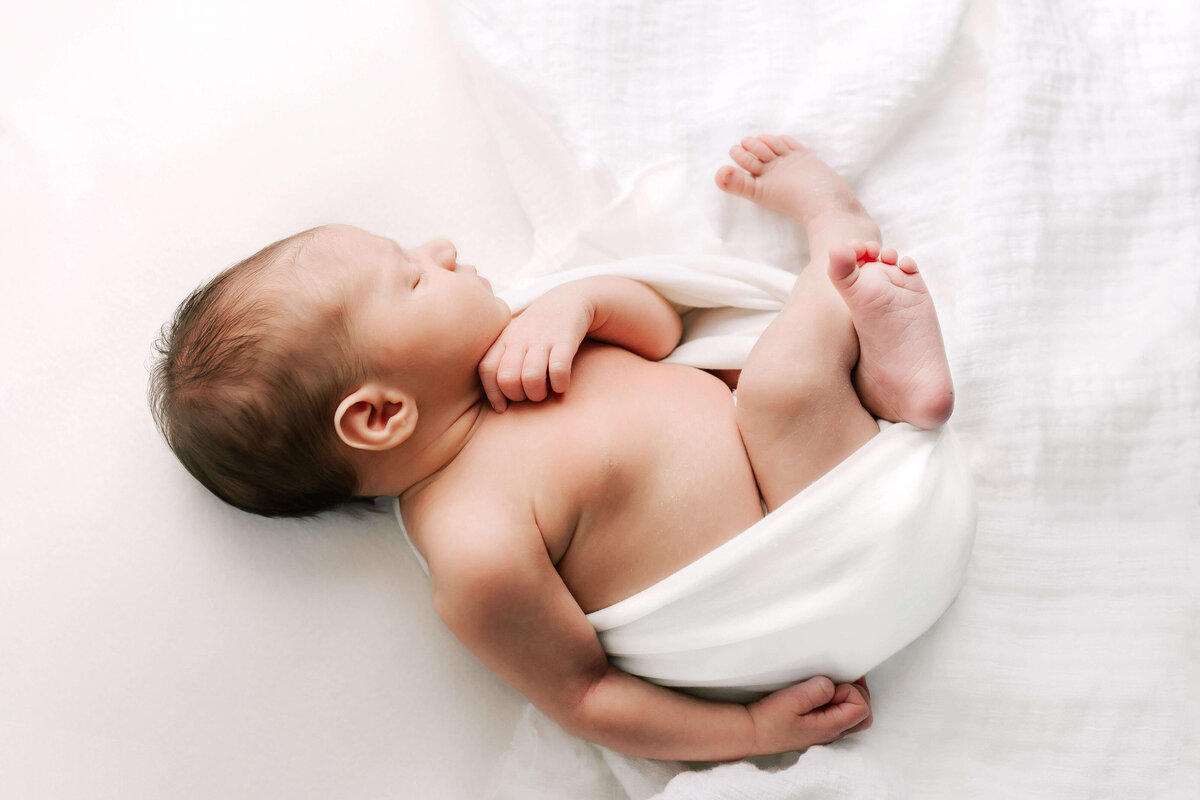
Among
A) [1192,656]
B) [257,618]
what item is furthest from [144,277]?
[1192,656]

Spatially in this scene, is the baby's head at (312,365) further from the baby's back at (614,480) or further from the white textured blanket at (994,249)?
the white textured blanket at (994,249)

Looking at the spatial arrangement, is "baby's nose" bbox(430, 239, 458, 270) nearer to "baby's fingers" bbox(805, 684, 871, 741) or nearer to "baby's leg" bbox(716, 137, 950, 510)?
"baby's leg" bbox(716, 137, 950, 510)

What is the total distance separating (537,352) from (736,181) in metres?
0.40

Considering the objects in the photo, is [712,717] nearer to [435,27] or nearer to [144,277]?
[144,277]

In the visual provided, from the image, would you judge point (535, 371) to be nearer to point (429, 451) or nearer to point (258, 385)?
A: point (429, 451)

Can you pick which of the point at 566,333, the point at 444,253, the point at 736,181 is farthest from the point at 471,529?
the point at 736,181

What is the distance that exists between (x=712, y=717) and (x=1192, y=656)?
1.90ft

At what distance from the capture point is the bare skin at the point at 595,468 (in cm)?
100

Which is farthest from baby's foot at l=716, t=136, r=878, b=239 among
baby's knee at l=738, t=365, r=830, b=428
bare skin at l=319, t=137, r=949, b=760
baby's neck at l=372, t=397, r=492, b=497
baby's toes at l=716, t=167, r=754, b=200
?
baby's neck at l=372, t=397, r=492, b=497

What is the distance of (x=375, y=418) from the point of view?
101 centimetres

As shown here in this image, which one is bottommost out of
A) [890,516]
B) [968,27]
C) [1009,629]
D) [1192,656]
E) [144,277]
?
[1192,656]

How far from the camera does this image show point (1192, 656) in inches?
41.6

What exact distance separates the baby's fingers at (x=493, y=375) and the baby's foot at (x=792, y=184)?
414mm

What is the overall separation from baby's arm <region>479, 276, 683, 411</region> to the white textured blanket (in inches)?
5.9
